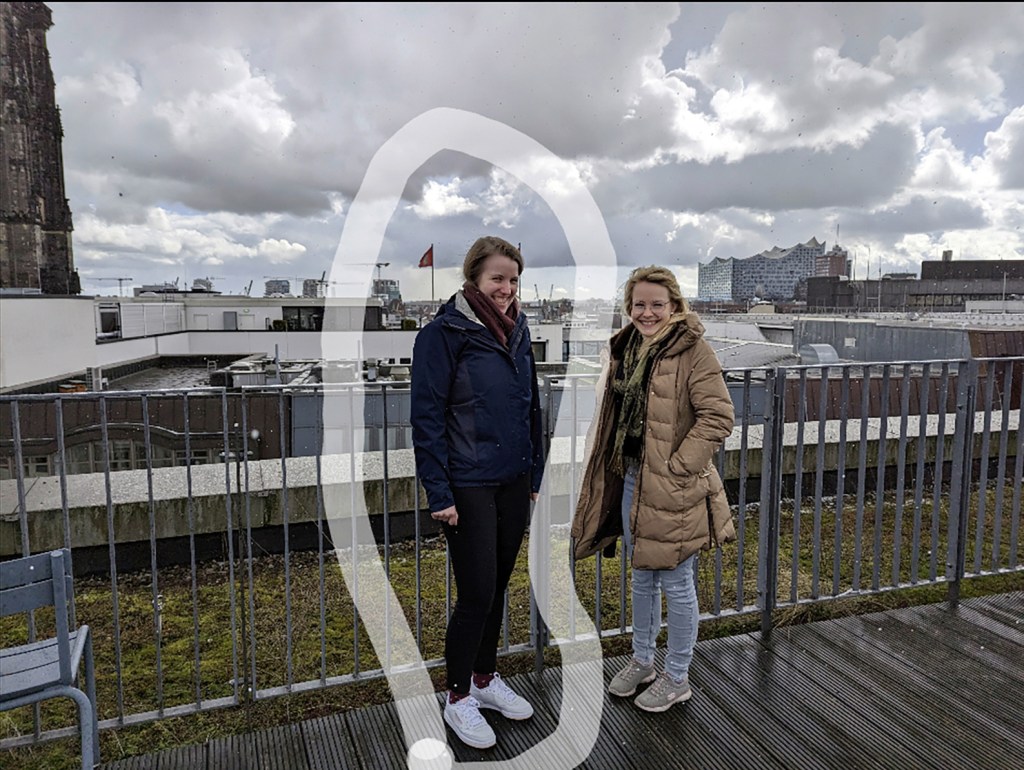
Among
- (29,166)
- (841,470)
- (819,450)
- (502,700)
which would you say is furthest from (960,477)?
(29,166)

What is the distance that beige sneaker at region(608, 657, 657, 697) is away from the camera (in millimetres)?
2951

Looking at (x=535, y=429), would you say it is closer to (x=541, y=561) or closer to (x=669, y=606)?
(x=541, y=561)

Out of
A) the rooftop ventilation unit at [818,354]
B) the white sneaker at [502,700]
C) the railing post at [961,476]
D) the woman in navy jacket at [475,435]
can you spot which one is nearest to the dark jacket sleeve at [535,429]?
the woman in navy jacket at [475,435]

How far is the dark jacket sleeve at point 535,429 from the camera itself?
8.75 feet

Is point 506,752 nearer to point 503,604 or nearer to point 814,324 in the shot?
point 503,604

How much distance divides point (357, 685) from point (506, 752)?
36.5 inches

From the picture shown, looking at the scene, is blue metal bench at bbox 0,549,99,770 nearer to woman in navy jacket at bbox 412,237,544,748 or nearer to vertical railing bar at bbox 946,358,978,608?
woman in navy jacket at bbox 412,237,544,748

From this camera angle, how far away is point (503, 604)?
113 inches

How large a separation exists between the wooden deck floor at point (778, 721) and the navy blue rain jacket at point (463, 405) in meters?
1.10

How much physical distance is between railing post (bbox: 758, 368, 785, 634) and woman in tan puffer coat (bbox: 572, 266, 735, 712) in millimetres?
750

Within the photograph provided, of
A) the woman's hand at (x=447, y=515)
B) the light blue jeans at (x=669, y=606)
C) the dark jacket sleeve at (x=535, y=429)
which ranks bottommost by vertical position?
the light blue jeans at (x=669, y=606)

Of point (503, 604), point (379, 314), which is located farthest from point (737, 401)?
point (379, 314)

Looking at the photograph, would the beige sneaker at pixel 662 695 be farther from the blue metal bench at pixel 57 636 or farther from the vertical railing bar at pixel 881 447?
the blue metal bench at pixel 57 636

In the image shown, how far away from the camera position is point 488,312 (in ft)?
8.07
